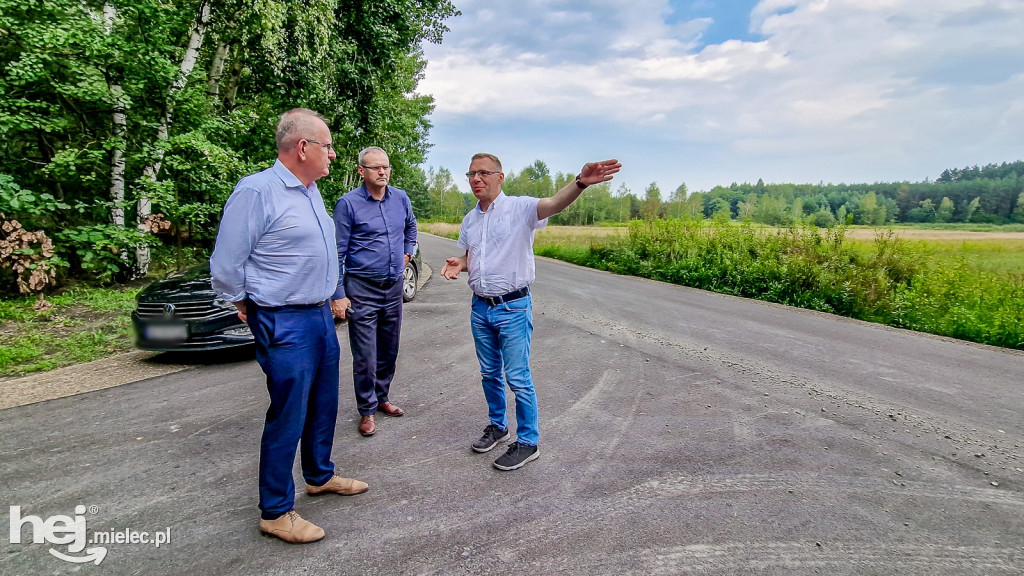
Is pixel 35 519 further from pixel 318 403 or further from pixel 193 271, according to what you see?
pixel 193 271

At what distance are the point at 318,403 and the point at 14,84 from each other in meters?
8.85

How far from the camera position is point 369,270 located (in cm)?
383

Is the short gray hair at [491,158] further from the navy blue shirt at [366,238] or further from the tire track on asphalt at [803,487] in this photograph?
the tire track on asphalt at [803,487]

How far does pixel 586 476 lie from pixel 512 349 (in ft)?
3.09

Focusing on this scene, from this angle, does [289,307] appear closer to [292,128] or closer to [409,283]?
[292,128]

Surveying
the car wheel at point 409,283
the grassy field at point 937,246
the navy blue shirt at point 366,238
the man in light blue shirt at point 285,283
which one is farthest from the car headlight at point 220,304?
the grassy field at point 937,246

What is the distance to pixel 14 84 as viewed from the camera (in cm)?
738

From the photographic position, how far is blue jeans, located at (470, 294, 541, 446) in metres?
3.27

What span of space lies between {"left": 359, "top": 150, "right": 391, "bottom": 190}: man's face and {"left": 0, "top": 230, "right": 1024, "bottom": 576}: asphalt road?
6.37 feet

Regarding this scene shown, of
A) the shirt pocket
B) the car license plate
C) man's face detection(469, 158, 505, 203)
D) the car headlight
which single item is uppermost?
man's face detection(469, 158, 505, 203)

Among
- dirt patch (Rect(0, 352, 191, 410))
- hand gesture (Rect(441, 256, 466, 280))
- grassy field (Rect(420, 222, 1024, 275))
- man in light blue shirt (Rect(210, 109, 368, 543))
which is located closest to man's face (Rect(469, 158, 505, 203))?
hand gesture (Rect(441, 256, 466, 280))

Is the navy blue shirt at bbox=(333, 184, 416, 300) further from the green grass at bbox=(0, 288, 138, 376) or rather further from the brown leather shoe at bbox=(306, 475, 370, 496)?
the green grass at bbox=(0, 288, 138, 376)

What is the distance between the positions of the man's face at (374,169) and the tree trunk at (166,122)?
7178 mm

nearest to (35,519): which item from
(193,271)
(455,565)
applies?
(455,565)
